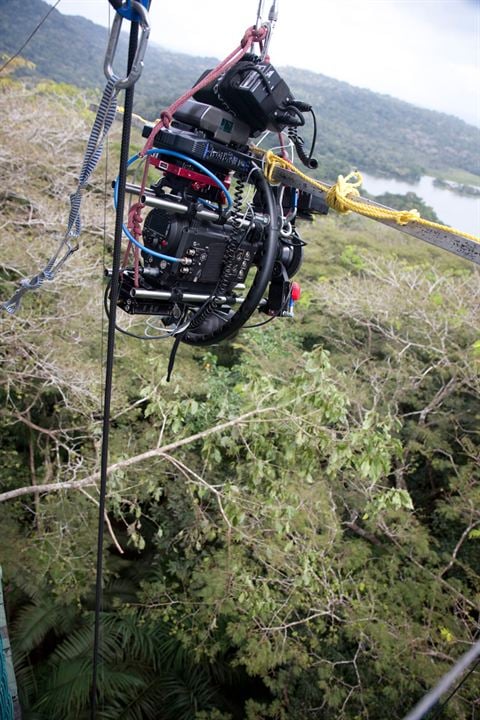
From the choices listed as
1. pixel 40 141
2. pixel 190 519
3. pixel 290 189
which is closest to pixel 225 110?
pixel 290 189

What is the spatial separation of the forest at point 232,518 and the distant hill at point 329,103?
7.07 m

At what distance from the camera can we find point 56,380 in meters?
5.61

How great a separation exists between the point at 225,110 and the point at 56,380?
164 inches

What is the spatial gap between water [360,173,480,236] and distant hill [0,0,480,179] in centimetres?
55

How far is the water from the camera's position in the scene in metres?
16.0

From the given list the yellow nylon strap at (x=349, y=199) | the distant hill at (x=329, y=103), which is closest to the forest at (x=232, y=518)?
the yellow nylon strap at (x=349, y=199)

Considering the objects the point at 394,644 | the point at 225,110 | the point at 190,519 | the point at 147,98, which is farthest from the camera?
the point at 147,98

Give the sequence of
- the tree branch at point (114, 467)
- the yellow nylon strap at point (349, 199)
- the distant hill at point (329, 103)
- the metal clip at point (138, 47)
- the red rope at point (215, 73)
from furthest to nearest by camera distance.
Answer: the distant hill at point (329, 103) → the tree branch at point (114, 467) → the red rope at point (215, 73) → the yellow nylon strap at point (349, 199) → the metal clip at point (138, 47)

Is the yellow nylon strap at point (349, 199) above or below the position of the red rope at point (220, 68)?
below

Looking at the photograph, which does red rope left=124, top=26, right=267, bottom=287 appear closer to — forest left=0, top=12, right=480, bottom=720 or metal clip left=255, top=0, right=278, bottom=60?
metal clip left=255, top=0, right=278, bottom=60

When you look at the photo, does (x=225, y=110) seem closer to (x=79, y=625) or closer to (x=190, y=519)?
(x=190, y=519)

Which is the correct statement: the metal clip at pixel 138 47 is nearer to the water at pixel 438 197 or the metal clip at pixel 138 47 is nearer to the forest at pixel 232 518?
the forest at pixel 232 518

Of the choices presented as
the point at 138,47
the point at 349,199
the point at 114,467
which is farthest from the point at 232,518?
the point at 138,47

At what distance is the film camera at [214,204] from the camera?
2045mm
